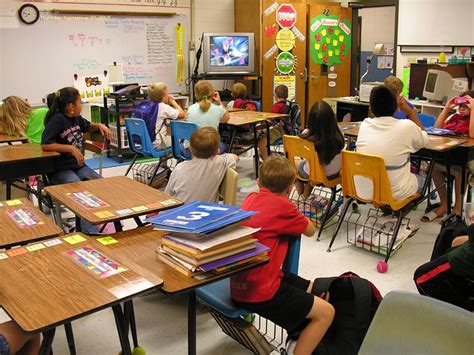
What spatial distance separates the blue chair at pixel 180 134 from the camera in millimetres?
4468

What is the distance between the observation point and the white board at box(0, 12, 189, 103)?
6.36 metres

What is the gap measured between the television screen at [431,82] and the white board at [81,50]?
348 cm

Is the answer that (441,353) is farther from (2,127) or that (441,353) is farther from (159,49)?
(159,49)

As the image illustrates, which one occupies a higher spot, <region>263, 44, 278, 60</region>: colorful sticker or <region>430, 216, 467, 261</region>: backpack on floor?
<region>263, 44, 278, 60</region>: colorful sticker

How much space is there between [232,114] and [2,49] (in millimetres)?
2912

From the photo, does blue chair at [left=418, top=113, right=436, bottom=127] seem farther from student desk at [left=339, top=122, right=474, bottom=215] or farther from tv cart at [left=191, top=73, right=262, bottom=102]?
tv cart at [left=191, top=73, right=262, bottom=102]

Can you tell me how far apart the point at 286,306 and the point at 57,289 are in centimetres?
87

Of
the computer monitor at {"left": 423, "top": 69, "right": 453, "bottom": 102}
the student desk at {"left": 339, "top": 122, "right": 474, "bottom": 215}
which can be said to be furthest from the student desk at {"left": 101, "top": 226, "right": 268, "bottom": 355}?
the computer monitor at {"left": 423, "top": 69, "right": 453, "bottom": 102}

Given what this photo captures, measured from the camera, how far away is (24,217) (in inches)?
92.4

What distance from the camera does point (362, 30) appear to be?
32.8 feet

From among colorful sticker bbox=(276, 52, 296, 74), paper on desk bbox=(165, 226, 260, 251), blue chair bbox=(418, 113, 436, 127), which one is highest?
colorful sticker bbox=(276, 52, 296, 74)

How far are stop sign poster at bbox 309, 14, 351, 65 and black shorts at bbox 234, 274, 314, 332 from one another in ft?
22.1

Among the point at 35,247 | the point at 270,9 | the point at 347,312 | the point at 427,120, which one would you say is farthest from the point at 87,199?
the point at 270,9

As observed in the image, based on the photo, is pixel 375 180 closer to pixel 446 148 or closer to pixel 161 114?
pixel 446 148
